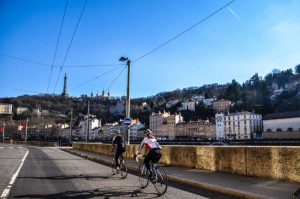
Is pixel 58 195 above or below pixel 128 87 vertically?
below

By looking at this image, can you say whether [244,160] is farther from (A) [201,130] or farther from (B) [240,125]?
(A) [201,130]

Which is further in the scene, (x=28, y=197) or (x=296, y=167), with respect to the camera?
(x=296, y=167)

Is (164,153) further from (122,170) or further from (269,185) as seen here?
(269,185)

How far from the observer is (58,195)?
10.0 meters

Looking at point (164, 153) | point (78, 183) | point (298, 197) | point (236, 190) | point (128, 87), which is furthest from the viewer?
point (128, 87)

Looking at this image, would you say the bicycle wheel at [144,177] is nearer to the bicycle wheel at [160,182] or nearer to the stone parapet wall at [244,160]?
the bicycle wheel at [160,182]

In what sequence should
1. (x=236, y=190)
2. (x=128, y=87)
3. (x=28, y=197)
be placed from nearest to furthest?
(x=28, y=197) < (x=236, y=190) < (x=128, y=87)

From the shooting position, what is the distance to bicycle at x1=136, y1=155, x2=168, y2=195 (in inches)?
418

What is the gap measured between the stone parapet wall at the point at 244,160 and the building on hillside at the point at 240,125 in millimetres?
153626

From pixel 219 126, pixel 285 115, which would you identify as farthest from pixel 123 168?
→ pixel 219 126

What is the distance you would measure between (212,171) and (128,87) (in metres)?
13.7

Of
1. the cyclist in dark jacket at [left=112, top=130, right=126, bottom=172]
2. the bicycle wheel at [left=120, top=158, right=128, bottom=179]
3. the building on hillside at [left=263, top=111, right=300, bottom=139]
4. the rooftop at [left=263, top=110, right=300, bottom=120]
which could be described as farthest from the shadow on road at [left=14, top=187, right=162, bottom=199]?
the rooftop at [left=263, top=110, right=300, bottom=120]

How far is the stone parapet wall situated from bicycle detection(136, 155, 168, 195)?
13.0ft

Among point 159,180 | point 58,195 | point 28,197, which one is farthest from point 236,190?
point 28,197
